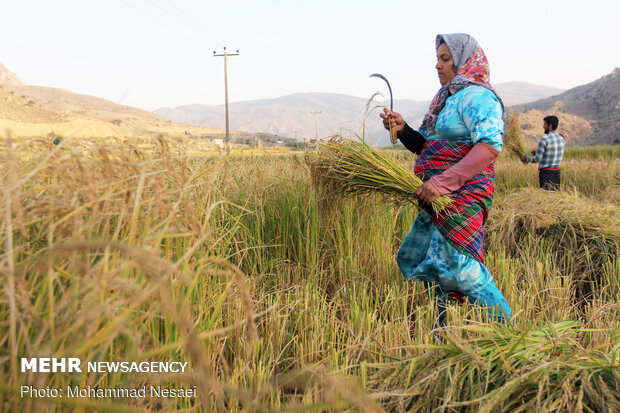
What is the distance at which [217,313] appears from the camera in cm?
129

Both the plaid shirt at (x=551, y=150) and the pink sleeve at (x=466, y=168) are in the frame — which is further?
the plaid shirt at (x=551, y=150)

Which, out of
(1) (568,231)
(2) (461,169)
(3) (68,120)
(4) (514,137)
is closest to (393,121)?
(2) (461,169)

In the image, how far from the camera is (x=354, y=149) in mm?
2115

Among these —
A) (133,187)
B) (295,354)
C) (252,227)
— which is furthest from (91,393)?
(252,227)

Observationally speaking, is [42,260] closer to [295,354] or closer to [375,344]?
[295,354]

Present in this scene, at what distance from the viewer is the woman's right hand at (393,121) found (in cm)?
224

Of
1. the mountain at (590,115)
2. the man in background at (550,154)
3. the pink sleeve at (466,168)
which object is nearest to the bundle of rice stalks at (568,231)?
the pink sleeve at (466,168)

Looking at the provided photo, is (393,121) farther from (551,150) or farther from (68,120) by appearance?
(551,150)

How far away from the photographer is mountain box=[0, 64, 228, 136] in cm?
114

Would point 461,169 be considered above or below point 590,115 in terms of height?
below

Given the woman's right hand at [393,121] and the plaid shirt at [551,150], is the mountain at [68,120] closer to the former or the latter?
the woman's right hand at [393,121]

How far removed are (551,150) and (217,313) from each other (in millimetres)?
5611

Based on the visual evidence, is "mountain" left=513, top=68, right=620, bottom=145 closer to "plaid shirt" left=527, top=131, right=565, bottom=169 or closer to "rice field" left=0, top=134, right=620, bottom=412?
"plaid shirt" left=527, top=131, right=565, bottom=169

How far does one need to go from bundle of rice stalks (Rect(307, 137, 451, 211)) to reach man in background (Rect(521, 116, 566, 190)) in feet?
13.9
